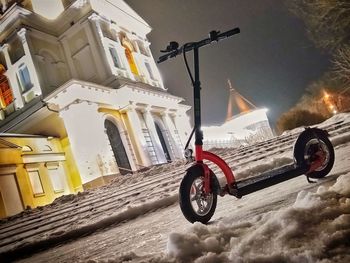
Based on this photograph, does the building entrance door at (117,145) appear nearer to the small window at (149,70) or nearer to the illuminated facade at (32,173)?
the illuminated facade at (32,173)

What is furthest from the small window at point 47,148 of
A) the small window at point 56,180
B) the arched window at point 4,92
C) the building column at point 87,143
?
the arched window at point 4,92

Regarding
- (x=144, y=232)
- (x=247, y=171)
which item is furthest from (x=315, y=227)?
(x=247, y=171)

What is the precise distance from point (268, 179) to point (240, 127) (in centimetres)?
4569

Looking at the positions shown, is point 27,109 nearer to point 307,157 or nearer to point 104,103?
point 104,103

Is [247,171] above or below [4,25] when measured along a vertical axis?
below

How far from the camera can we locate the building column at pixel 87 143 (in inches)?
747

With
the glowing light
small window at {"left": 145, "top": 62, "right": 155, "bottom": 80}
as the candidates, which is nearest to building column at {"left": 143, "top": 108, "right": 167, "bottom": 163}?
small window at {"left": 145, "top": 62, "right": 155, "bottom": 80}

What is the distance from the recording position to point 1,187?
18.0 meters

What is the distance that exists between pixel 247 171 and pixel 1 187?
1740cm

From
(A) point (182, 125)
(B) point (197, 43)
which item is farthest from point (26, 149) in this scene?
(B) point (197, 43)

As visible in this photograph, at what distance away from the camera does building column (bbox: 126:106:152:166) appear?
22703 millimetres

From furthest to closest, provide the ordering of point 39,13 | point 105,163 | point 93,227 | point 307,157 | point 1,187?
point 39,13, point 105,163, point 1,187, point 93,227, point 307,157

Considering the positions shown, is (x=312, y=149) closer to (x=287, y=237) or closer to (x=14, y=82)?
(x=287, y=237)

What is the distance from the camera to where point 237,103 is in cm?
5150
